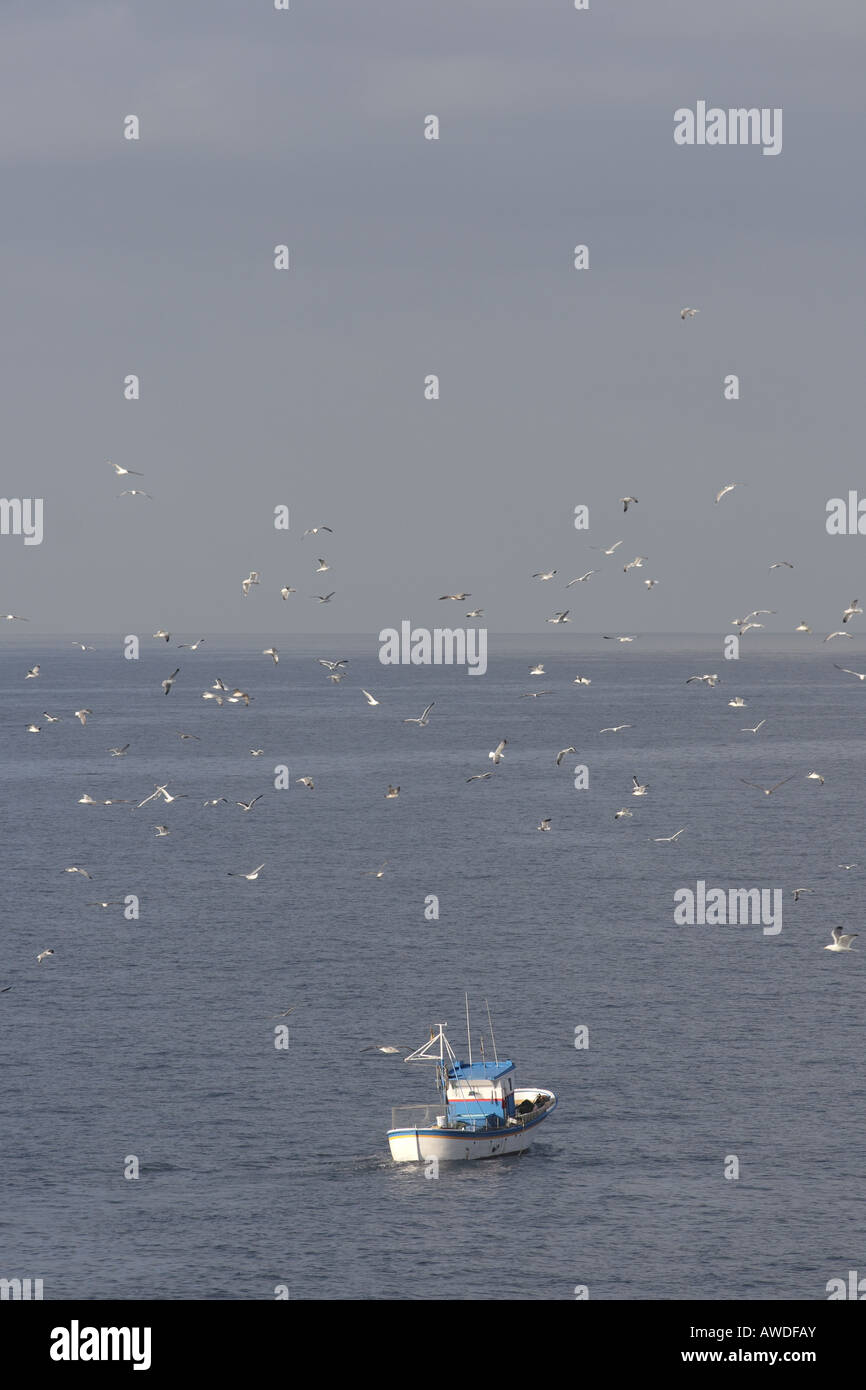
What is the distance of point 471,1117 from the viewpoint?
328 ft

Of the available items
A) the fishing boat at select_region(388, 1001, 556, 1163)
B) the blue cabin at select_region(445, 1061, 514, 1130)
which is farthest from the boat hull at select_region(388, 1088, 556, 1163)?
the blue cabin at select_region(445, 1061, 514, 1130)

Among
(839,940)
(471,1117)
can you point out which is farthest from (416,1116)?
(839,940)

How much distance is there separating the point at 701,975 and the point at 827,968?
12.8 metres

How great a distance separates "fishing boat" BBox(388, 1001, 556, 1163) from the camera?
318 ft

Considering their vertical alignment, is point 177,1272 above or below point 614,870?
below

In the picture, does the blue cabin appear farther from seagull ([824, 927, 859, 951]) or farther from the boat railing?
seagull ([824, 927, 859, 951])

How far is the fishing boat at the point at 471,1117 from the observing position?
96875 millimetres

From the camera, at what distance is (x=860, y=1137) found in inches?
3907

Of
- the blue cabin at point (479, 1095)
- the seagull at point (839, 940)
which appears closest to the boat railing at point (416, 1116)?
the blue cabin at point (479, 1095)

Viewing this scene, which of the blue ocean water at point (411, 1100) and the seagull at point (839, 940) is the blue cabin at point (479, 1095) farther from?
the seagull at point (839, 940)

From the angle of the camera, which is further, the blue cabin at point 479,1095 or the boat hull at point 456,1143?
the blue cabin at point 479,1095

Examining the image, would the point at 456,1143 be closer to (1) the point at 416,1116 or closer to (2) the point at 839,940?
(1) the point at 416,1116
